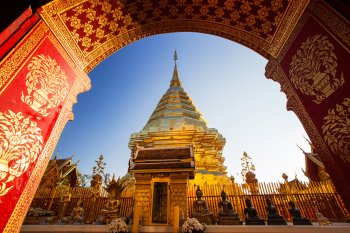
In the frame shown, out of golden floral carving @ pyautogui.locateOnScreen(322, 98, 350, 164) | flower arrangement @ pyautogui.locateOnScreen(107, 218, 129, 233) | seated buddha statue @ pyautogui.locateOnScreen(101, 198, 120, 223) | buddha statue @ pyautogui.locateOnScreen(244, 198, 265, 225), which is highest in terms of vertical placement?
golden floral carving @ pyautogui.locateOnScreen(322, 98, 350, 164)

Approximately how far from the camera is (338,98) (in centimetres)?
274

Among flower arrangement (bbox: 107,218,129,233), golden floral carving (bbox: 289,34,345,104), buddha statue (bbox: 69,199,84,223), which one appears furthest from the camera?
buddha statue (bbox: 69,199,84,223)

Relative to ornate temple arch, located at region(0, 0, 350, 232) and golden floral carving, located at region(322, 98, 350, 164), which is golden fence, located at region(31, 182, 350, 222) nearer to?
ornate temple arch, located at region(0, 0, 350, 232)

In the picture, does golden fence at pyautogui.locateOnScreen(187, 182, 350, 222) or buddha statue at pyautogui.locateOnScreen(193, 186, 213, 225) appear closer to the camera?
buddha statue at pyautogui.locateOnScreen(193, 186, 213, 225)

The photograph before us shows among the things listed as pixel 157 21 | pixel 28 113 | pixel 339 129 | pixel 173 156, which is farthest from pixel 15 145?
pixel 173 156

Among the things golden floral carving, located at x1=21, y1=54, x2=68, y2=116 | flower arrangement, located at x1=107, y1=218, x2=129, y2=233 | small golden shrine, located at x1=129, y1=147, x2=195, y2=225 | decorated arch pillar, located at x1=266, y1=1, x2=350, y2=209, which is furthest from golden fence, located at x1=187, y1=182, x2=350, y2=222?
golden floral carving, located at x1=21, y1=54, x2=68, y2=116

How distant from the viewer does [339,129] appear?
274 centimetres

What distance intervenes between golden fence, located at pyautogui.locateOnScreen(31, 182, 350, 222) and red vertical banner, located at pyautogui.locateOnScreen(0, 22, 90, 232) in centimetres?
697

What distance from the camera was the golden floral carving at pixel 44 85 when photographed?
3.00 m

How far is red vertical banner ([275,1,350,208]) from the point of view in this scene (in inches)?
104

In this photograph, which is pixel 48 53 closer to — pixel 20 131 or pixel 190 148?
pixel 20 131

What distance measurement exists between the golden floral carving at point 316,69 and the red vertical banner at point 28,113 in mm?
4541

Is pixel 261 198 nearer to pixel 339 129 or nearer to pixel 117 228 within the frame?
pixel 117 228

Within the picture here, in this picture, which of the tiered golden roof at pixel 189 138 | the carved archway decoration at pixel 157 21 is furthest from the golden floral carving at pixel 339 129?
the tiered golden roof at pixel 189 138
